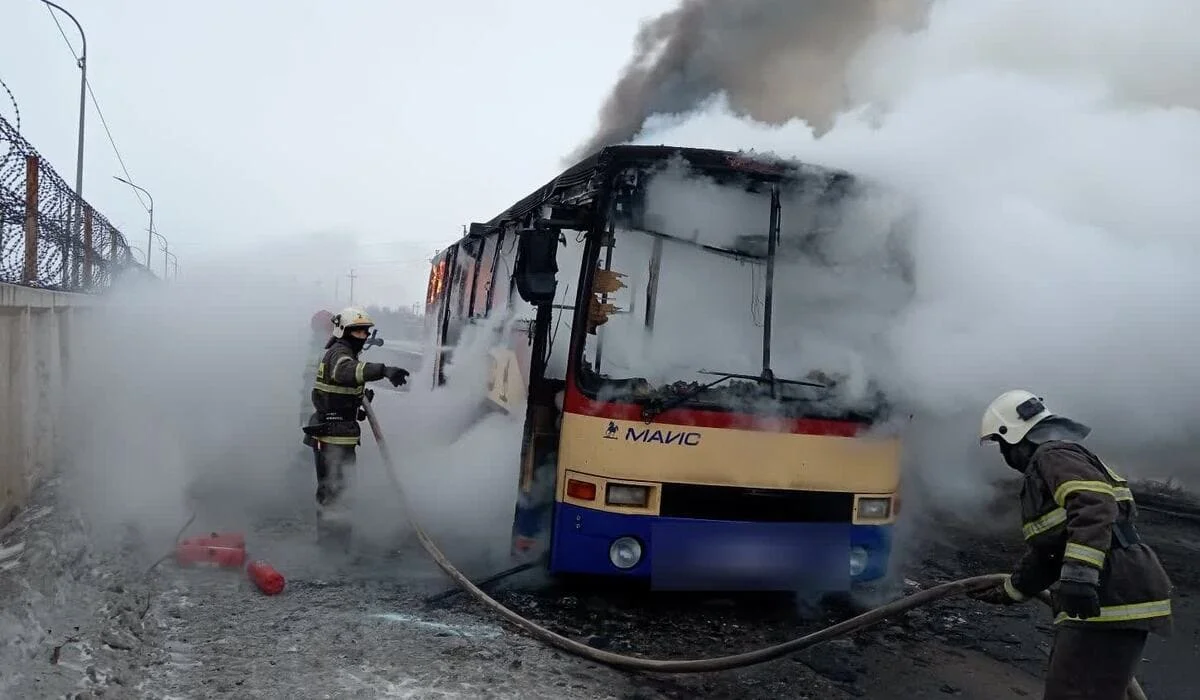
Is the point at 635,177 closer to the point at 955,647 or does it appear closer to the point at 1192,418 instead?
the point at 955,647

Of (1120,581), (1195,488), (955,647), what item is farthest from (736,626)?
(1195,488)

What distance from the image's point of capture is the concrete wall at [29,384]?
16.5 feet

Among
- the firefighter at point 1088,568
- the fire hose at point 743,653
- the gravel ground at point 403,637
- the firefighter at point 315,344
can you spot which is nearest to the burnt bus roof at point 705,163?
the firefighter at point 1088,568

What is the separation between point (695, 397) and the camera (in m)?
4.77

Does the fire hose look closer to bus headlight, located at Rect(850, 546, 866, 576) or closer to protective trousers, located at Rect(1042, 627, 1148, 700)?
protective trousers, located at Rect(1042, 627, 1148, 700)

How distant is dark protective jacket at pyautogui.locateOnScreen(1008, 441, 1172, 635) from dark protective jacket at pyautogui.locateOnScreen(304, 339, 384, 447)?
175 inches

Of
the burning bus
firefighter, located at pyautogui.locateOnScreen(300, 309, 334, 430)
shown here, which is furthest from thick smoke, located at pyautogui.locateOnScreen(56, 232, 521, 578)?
the burning bus

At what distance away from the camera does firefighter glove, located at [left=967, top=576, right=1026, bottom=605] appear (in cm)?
345

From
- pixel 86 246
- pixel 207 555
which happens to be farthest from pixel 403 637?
pixel 86 246

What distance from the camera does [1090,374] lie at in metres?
5.11

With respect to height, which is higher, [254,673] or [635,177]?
[635,177]

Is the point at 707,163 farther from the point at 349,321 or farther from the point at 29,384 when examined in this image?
the point at 29,384

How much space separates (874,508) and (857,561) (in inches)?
13.1

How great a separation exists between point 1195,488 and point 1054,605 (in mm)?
6716
